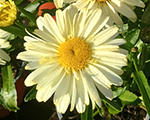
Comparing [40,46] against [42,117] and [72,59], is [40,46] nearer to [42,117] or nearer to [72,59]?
[72,59]

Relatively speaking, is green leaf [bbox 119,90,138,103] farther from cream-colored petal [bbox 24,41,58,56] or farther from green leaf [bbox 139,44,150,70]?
cream-colored petal [bbox 24,41,58,56]

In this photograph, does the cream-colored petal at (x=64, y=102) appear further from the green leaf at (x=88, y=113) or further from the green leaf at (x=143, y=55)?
the green leaf at (x=143, y=55)

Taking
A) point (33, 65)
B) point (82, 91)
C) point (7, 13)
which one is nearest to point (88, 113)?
point (82, 91)

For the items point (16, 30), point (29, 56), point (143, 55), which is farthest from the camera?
point (143, 55)

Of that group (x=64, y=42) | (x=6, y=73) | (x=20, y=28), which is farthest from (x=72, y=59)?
(x=6, y=73)

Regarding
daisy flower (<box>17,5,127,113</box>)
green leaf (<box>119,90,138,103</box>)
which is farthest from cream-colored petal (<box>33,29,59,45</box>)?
green leaf (<box>119,90,138,103</box>)

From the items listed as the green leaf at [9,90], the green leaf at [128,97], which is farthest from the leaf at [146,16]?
the green leaf at [9,90]

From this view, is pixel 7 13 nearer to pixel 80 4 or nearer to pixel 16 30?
pixel 16 30
